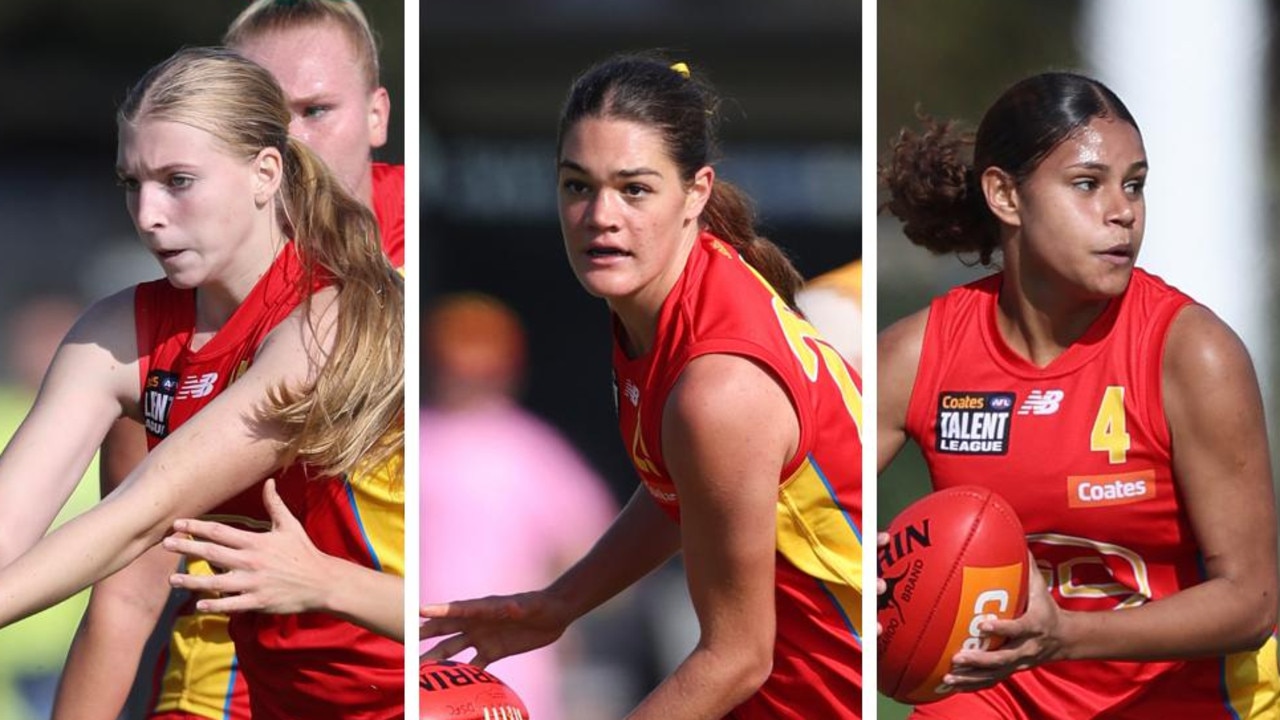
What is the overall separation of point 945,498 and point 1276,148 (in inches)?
37.9

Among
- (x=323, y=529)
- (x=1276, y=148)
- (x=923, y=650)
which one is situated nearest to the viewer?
(x=923, y=650)

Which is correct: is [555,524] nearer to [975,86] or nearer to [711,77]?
[711,77]

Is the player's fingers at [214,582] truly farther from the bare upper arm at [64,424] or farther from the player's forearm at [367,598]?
the bare upper arm at [64,424]

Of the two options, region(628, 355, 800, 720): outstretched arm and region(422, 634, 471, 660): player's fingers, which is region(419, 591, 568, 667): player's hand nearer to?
region(422, 634, 471, 660): player's fingers

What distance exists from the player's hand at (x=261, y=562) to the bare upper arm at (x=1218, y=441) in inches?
57.1

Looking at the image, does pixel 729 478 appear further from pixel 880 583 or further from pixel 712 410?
pixel 880 583

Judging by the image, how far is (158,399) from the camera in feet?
9.02

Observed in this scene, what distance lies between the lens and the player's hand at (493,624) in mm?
2820

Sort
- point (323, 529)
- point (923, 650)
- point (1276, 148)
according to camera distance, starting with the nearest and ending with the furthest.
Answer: point (923, 650)
point (323, 529)
point (1276, 148)

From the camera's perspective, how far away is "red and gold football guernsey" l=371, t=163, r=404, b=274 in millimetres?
3031

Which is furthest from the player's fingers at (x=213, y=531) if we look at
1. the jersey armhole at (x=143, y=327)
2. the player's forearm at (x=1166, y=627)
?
the player's forearm at (x=1166, y=627)

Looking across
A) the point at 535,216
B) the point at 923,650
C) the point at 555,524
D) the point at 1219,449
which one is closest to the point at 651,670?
the point at 555,524

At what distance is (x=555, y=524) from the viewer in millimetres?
2961

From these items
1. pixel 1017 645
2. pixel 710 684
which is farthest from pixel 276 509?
pixel 1017 645
